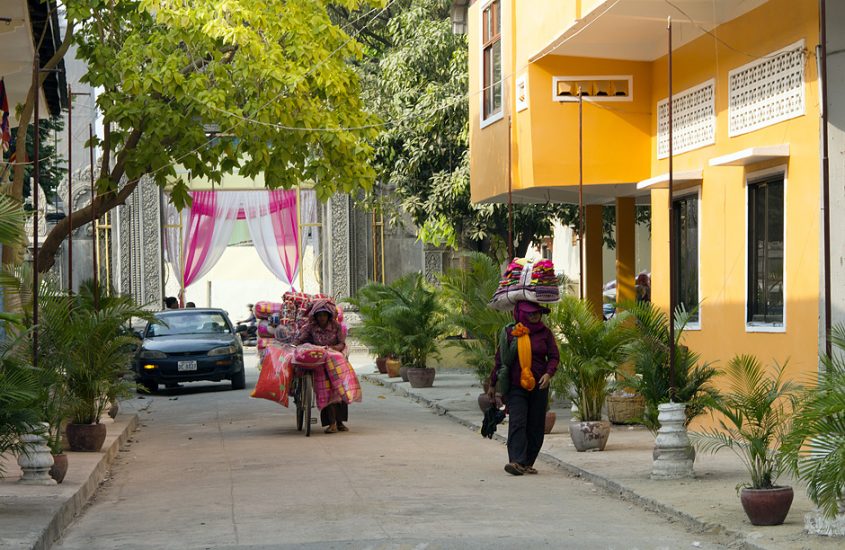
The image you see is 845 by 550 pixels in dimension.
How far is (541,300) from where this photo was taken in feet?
41.8

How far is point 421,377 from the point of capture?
2508cm

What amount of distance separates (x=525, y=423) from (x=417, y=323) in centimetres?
1301

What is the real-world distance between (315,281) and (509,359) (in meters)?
28.1

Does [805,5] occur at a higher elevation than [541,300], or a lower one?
higher

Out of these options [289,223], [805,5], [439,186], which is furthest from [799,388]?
[289,223]

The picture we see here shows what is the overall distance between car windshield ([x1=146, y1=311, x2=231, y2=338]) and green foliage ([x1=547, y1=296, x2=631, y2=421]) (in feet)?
43.3

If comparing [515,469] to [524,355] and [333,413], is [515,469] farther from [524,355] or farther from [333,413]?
[333,413]

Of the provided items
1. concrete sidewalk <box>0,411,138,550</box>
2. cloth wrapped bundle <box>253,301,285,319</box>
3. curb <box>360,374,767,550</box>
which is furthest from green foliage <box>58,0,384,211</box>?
cloth wrapped bundle <box>253,301,285,319</box>

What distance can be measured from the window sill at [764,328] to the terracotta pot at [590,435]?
1895 mm

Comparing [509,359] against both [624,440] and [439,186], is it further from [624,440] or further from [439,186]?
[439,186]

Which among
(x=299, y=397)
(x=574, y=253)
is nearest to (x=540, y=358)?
(x=299, y=397)

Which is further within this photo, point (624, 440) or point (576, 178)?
point (576, 178)

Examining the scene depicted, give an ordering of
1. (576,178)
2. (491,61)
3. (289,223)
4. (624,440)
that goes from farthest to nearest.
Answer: (289,223) < (491,61) < (576,178) < (624,440)

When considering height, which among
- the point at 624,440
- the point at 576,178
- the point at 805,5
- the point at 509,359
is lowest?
the point at 624,440
